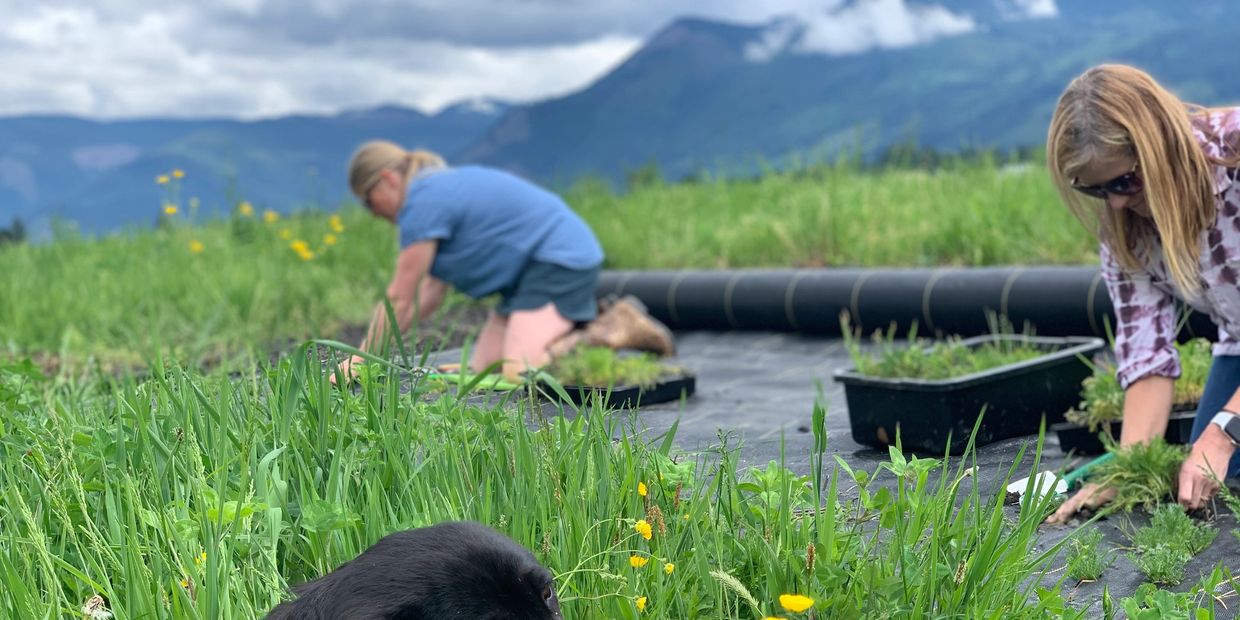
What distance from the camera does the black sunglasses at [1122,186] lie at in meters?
3.54

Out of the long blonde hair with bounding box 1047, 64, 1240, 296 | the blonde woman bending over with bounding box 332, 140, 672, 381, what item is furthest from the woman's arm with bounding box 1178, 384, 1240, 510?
the blonde woman bending over with bounding box 332, 140, 672, 381

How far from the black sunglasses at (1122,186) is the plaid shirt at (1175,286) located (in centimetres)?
27

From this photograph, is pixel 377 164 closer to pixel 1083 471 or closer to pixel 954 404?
pixel 954 404

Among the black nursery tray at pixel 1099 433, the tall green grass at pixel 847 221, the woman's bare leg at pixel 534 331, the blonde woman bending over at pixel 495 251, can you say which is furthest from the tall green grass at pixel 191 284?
the black nursery tray at pixel 1099 433

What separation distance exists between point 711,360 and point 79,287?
4830 mm

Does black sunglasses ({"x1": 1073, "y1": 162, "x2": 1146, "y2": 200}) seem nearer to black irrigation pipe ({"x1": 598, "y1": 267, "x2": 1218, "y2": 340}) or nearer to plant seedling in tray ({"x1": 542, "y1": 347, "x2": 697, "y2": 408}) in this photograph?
black irrigation pipe ({"x1": 598, "y1": 267, "x2": 1218, "y2": 340})

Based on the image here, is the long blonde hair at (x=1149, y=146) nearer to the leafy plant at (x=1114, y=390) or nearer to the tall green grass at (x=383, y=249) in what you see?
the leafy plant at (x=1114, y=390)

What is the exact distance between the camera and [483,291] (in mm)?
7117

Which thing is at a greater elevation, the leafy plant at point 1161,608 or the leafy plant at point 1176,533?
the leafy plant at point 1161,608

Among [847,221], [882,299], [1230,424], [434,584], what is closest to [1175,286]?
[1230,424]

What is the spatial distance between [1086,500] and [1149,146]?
3.45 feet

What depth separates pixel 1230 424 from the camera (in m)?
3.44

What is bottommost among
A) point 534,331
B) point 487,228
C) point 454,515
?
point 534,331

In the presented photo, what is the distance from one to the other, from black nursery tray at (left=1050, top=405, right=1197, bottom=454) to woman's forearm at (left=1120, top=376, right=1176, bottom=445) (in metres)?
0.35
